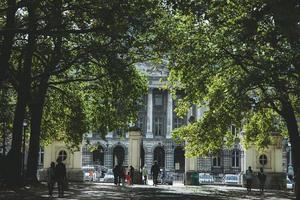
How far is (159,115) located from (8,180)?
75.5 meters

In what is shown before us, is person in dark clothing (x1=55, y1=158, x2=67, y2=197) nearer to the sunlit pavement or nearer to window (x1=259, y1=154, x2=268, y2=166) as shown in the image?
the sunlit pavement

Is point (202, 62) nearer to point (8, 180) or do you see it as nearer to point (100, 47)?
point (100, 47)

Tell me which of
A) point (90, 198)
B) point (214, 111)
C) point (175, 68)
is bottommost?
point (90, 198)

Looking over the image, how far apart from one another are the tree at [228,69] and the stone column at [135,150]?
7.51 meters

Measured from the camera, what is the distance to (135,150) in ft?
147

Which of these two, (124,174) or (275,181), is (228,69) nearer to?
(275,181)

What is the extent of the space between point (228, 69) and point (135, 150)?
625 inches

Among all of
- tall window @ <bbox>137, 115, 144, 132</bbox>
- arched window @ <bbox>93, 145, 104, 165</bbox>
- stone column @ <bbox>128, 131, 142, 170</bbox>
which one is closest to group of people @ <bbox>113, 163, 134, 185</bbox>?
stone column @ <bbox>128, 131, 142, 170</bbox>

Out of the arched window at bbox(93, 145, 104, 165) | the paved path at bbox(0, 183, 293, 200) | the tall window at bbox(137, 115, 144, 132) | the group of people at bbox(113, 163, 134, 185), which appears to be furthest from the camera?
the tall window at bbox(137, 115, 144, 132)

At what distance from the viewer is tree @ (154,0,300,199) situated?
59.7ft

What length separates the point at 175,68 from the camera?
30.5 m

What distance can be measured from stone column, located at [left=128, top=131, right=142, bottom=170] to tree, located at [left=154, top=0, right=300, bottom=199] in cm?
751

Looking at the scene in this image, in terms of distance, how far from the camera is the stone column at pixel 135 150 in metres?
44.6

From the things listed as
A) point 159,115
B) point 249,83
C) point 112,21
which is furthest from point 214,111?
point 159,115
